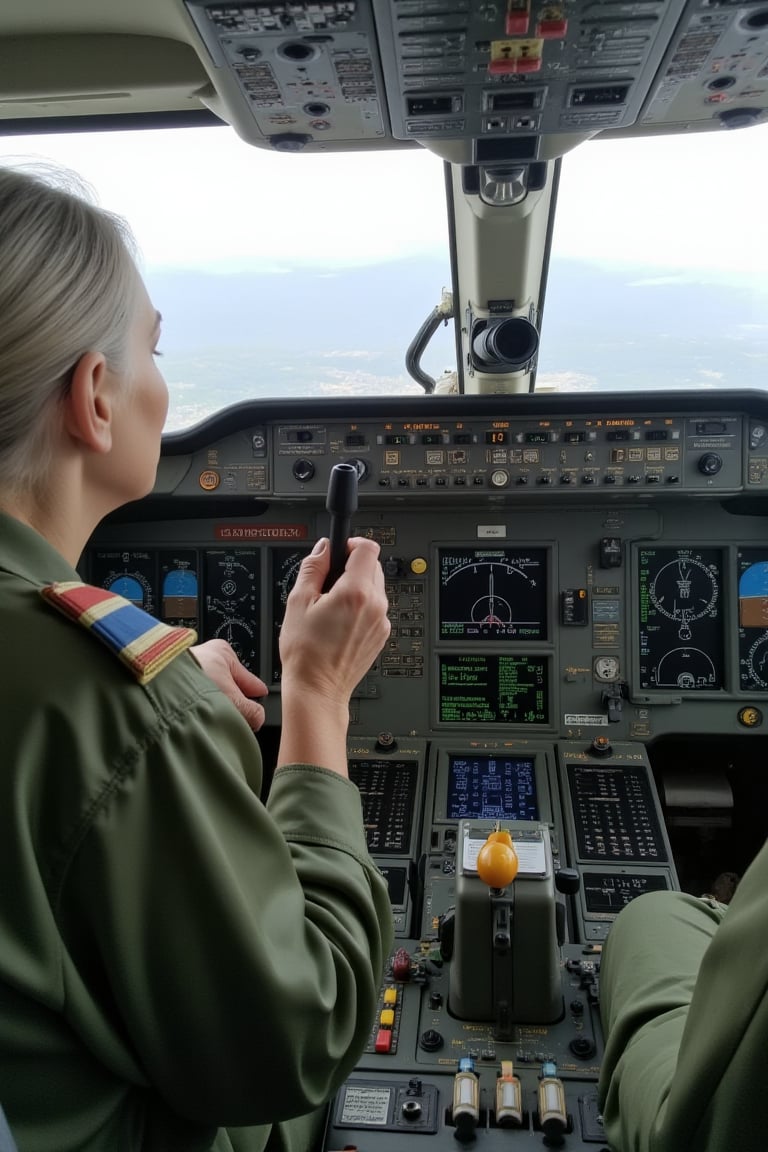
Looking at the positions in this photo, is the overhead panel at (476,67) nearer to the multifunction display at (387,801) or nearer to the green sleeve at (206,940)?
the green sleeve at (206,940)

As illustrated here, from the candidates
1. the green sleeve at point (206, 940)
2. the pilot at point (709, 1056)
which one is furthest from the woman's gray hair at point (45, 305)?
the pilot at point (709, 1056)

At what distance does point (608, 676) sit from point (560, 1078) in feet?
5.06

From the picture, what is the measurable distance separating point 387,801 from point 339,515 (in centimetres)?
153

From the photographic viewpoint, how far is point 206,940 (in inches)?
29.7

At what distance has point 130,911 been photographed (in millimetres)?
731

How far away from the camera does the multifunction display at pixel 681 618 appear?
2.91m

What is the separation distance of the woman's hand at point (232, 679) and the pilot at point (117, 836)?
0.82 feet

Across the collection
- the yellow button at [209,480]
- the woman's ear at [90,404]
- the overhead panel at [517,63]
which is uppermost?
the overhead panel at [517,63]

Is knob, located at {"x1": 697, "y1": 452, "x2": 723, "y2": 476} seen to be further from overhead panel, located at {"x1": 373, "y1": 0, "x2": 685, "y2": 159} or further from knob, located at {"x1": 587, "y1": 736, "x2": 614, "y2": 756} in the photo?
overhead panel, located at {"x1": 373, "y1": 0, "x2": 685, "y2": 159}

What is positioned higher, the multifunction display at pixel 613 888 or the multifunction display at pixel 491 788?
the multifunction display at pixel 491 788

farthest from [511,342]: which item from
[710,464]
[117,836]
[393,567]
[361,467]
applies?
[117,836]

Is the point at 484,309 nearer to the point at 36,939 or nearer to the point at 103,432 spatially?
the point at 103,432

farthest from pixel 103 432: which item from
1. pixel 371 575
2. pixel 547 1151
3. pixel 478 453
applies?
pixel 478 453

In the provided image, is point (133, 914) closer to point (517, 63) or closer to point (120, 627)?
point (120, 627)
